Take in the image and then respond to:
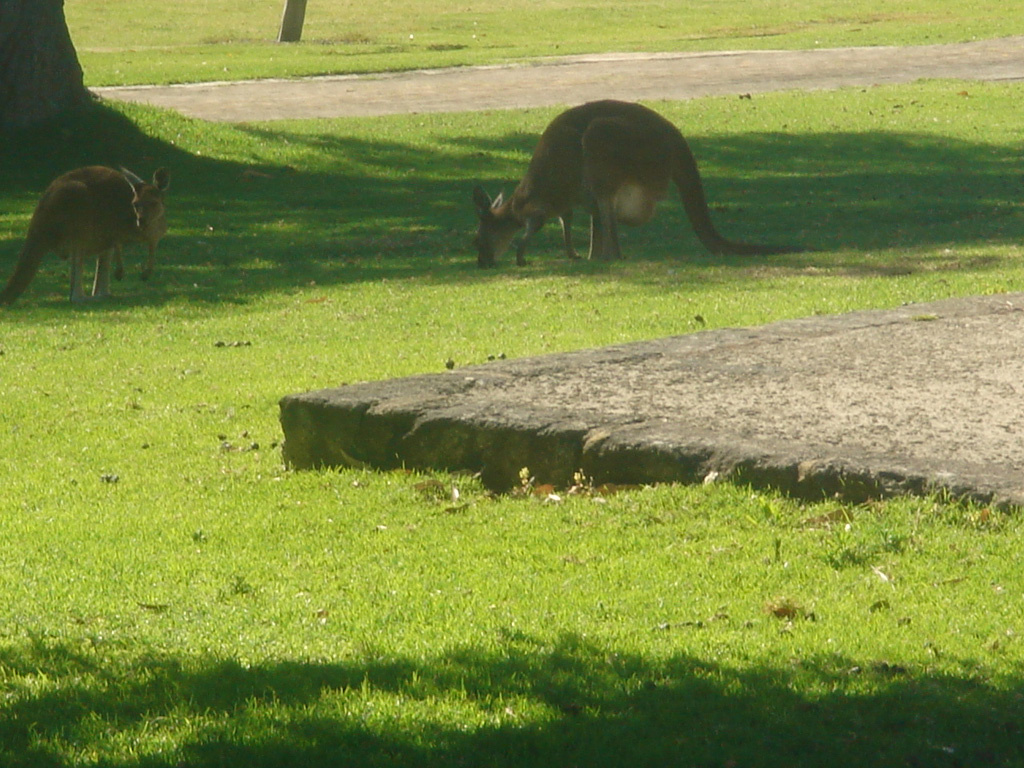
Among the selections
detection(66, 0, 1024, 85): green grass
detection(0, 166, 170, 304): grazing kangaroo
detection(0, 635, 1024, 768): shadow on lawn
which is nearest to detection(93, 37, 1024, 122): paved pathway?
detection(66, 0, 1024, 85): green grass

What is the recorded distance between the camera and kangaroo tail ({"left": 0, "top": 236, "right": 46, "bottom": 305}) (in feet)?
42.2

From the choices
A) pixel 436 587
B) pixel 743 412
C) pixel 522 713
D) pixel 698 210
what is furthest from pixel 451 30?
pixel 522 713

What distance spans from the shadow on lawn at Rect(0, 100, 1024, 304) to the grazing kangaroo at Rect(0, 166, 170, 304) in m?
0.67

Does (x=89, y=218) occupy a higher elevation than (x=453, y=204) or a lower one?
higher

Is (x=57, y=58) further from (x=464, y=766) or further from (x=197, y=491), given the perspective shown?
(x=464, y=766)

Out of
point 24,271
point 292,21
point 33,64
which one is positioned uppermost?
point 33,64

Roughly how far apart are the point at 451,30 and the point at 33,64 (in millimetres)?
25839

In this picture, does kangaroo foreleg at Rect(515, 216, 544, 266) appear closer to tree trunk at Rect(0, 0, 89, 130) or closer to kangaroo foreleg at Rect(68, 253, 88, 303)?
kangaroo foreleg at Rect(68, 253, 88, 303)

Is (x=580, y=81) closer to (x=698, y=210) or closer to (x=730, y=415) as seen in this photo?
(x=698, y=210)

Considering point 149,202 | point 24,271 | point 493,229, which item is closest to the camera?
point 149,202

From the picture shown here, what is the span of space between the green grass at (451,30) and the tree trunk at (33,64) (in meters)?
8.38

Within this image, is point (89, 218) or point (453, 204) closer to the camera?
point (89, 218)

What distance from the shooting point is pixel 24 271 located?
Result: 13.0 meters

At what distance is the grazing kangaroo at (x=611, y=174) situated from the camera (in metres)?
13.4
